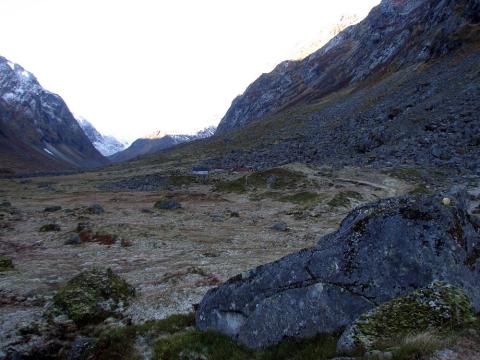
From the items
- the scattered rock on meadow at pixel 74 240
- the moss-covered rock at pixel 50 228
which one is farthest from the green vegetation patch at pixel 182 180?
the scattered rock on meadow at pixel 74 240

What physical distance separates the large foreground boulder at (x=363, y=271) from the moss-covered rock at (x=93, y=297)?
6.58 meters

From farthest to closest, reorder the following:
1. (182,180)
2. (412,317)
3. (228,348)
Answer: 1. (182,180)
2. (228,348)
3. (412,317)

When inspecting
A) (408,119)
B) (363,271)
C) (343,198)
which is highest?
(408,119)

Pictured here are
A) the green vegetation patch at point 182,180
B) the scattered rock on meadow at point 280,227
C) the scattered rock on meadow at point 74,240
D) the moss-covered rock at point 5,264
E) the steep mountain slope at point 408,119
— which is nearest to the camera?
the moss-covered rock at point 5,264

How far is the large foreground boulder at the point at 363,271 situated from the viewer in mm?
11859

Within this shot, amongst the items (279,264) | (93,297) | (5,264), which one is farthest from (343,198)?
(279,264)

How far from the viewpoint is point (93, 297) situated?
18328mm

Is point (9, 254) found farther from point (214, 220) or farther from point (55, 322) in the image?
A: point (214, 220)

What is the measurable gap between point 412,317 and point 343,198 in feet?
121

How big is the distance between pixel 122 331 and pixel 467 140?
5655 centimetres

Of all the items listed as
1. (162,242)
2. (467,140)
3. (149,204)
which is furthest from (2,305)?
(467,140)

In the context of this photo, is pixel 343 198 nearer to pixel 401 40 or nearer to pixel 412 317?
pixel 412 317

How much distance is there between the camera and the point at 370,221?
42.8 ft

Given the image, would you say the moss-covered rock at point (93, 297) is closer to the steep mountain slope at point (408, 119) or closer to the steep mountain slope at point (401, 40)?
the steep mountain slope at point (408, 119)
